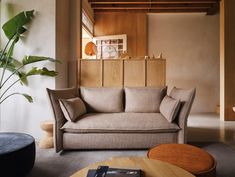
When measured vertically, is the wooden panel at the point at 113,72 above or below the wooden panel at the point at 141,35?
below

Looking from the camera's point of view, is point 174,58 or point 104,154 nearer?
point 104,154

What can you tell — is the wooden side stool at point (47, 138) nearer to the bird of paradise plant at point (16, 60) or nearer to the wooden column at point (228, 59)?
the bird of paradise plant at point (16, 60)

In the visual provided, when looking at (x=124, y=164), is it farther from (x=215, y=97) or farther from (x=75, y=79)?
(x=215, y=97)

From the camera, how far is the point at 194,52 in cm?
678

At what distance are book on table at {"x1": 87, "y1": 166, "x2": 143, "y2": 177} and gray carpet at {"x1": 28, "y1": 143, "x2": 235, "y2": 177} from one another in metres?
0.96

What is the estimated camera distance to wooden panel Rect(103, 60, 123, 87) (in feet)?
14.1

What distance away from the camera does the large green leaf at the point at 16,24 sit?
3.03m

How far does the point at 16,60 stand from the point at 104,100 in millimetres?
1577

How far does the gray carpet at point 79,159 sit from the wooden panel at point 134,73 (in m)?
1.63

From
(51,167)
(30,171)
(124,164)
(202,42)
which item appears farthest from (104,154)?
(202,42)

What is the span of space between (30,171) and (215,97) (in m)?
6.08

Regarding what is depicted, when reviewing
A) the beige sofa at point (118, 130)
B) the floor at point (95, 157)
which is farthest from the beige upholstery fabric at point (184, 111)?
the floor at point (95, 157)

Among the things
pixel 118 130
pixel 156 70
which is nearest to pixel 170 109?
pixel 118 130

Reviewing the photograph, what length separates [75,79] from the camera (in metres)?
4.28
